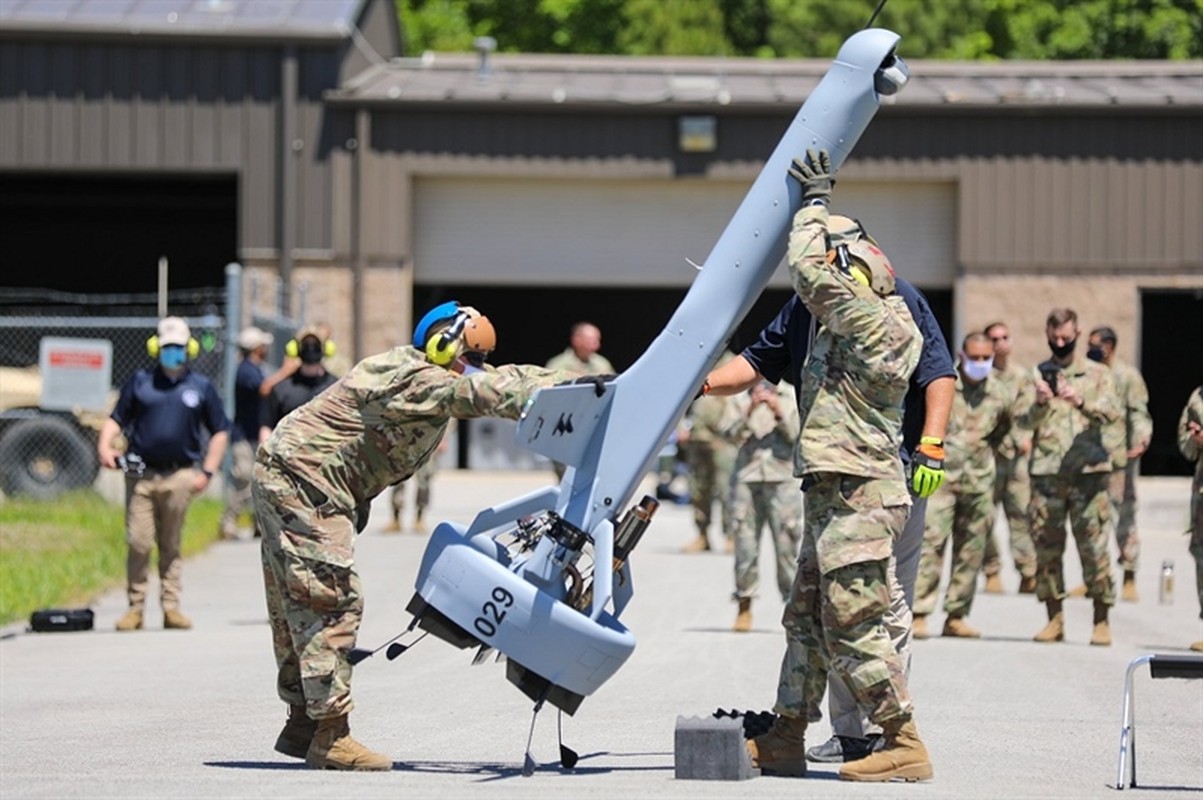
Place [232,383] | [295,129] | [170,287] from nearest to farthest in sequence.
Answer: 1. [232,383]
2. [295,129]
3. [170,287]

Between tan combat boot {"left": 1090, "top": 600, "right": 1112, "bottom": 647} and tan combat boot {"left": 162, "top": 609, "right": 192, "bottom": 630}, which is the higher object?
tan combat boot {"left": 1090, "top": 600, "right": 1112, "bottom": 647}

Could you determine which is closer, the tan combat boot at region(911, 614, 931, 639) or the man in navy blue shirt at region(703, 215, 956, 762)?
the man in navy blue shirt at region(703, 215, 956, 762)

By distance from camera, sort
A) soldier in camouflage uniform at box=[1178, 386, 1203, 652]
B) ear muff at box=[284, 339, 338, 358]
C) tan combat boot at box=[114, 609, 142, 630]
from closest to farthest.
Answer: soldier in camouflage uniform at box=[1178, 386, 1203, 652] → tan combat boot at box=[114, 609, 142, 630] → ear muff at box=[284, 339, 338, 358]

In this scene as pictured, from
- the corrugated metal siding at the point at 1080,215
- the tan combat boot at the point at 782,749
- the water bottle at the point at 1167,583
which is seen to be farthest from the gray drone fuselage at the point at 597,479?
the corrugated metal siding at the point at 1080,215

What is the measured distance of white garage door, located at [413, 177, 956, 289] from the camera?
35.1 metres

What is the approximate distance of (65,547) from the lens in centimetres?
2094

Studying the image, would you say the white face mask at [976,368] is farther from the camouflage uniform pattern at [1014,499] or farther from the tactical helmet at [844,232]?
the tactical helmet at [844,232]

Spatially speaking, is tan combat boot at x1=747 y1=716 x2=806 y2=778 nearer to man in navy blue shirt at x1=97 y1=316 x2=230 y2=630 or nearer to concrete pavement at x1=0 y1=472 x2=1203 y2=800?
concrete pavement at x1=0 y1=472 x2=1203 y2=800

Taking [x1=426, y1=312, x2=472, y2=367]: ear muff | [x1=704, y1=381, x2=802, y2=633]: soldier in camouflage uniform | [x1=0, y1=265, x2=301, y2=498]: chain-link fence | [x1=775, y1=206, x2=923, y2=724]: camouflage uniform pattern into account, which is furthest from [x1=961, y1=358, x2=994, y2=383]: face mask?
[x1=0, y1=265, x2=301, y2=498]: chain-link fence

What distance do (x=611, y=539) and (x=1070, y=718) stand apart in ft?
11.8

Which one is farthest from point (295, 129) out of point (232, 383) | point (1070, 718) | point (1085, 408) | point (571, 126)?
point (1070, 718)

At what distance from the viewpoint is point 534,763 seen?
31.3ft

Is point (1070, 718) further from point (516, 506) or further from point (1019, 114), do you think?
point (1019, 114)

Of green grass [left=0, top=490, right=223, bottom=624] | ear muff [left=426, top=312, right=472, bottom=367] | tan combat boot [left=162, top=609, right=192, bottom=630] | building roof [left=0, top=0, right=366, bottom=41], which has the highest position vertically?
building roof [left=0, top=0, right=366, bottom=41]
